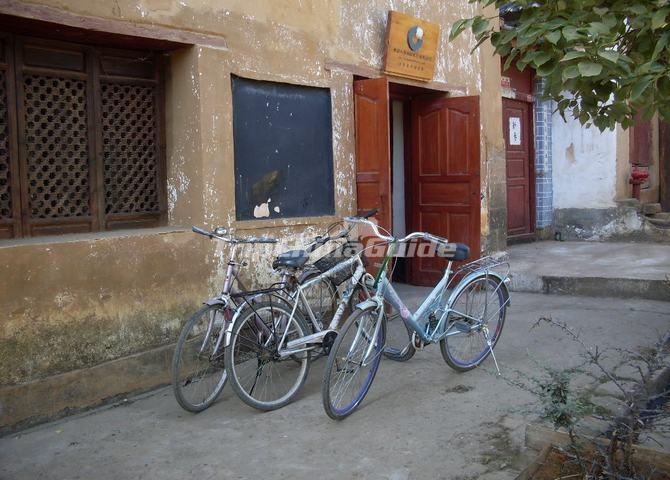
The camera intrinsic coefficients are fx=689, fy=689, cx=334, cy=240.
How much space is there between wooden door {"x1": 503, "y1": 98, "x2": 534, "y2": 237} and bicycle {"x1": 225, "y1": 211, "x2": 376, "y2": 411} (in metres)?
6.11

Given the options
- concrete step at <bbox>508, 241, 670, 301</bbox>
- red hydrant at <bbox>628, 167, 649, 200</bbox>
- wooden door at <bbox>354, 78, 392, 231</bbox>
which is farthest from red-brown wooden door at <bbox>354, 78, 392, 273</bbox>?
red hydrant at <bbox>628, 167, 649, 200</bbox>

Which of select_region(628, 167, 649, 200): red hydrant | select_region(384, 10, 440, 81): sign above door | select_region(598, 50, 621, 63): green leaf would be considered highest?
select_region(384, 10, 440, 81): sign above door

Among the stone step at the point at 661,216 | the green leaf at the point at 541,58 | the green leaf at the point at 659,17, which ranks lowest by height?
the stone step at the point at 661,216

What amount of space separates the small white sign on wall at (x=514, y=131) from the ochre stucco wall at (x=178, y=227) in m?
4.01

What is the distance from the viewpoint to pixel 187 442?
390 cm

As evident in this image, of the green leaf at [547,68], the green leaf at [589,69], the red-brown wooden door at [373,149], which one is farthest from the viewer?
the red-brown wooden door at [373,149]

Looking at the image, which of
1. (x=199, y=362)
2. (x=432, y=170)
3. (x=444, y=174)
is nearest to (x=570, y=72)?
(x=199, y=362)

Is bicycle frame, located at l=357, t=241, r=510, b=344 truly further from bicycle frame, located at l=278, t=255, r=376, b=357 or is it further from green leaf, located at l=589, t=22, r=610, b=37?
green leaf, located at l=589, t=22, r=610, b=37

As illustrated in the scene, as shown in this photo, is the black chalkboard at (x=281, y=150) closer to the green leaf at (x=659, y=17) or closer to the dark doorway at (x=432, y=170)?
the dark doorway at (x=432, y=170)

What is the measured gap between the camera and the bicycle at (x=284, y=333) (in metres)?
4.29

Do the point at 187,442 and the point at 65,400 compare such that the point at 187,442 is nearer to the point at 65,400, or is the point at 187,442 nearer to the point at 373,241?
the point at 65,400

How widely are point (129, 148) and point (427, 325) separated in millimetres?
2527

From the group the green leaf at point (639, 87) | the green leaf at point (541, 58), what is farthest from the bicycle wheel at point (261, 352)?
the green leaf at point (639, 87)

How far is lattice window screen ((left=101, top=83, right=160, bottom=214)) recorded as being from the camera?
4.98 m
